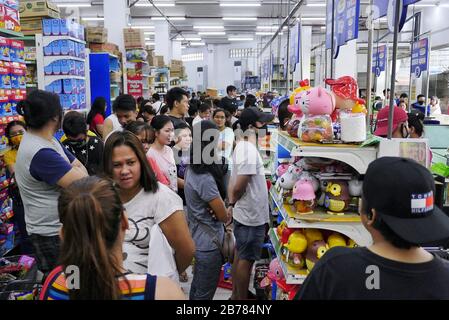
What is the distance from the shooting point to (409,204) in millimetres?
1212

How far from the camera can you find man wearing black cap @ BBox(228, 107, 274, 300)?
330 centimetres

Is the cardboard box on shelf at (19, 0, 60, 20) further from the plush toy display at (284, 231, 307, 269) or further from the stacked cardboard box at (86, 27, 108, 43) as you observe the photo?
the plush toy display at (284, 231, 307, 269)

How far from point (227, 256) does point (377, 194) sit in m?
1.95

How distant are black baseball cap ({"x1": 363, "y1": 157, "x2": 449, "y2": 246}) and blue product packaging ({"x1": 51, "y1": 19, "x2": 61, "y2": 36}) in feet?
19.1

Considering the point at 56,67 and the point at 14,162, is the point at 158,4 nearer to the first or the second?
the point at 56,67

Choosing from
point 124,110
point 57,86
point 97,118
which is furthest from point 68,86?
point 124,110

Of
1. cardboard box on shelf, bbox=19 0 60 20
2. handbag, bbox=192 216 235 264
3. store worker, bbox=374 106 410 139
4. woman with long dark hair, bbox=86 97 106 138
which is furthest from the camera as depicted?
cardboard box on shelf, bbox=19 0 60 20

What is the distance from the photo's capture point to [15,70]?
459cm

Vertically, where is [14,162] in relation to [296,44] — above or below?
below

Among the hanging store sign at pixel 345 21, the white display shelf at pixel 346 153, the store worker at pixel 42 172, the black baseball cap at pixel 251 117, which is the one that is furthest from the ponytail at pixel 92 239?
the hanging store sign at pixel 345 21

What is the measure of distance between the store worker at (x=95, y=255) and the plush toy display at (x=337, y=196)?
1.46 m

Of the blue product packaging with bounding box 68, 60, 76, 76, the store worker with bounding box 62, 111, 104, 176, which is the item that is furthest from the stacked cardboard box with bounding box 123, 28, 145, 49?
the store worker with bounding box 62, 111, 104, 176

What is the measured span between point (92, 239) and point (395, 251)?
88 centimetres
